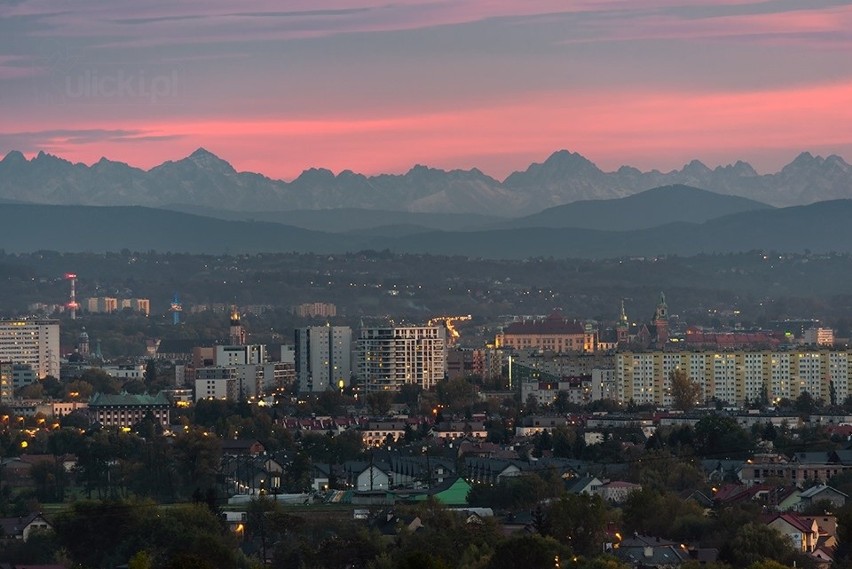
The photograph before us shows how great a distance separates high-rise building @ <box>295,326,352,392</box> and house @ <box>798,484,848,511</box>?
56056 millimetres

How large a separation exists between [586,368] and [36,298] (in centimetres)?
→ 10045

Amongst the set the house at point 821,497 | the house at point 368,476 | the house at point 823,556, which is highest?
the house at point 821,497

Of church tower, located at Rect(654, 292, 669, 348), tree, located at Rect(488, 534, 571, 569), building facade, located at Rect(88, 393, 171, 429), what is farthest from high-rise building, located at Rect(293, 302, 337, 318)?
tree, located at Rect(488, 534, 571, 569)

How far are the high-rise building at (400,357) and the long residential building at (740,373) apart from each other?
40.7 ft

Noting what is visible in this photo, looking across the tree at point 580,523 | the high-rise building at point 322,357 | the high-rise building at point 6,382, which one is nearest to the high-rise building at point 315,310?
the high-rise building at point 322,357

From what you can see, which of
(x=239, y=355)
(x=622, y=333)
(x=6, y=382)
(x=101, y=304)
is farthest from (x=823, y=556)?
(x=101, y=304)

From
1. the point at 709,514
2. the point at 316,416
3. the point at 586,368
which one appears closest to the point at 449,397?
the point at 316,416

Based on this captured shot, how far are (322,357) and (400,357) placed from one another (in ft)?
10.1

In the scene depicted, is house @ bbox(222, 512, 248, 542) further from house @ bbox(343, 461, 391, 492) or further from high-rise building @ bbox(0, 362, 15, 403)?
high-rise building @ bbox(0, 362, 15, 403)

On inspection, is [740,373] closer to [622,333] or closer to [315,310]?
[622,333]

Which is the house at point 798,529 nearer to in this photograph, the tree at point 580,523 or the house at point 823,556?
the house at point 823,556

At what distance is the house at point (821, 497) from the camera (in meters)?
46.0

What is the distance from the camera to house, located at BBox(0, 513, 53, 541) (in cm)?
4347

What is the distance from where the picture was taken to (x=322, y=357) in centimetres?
10431
